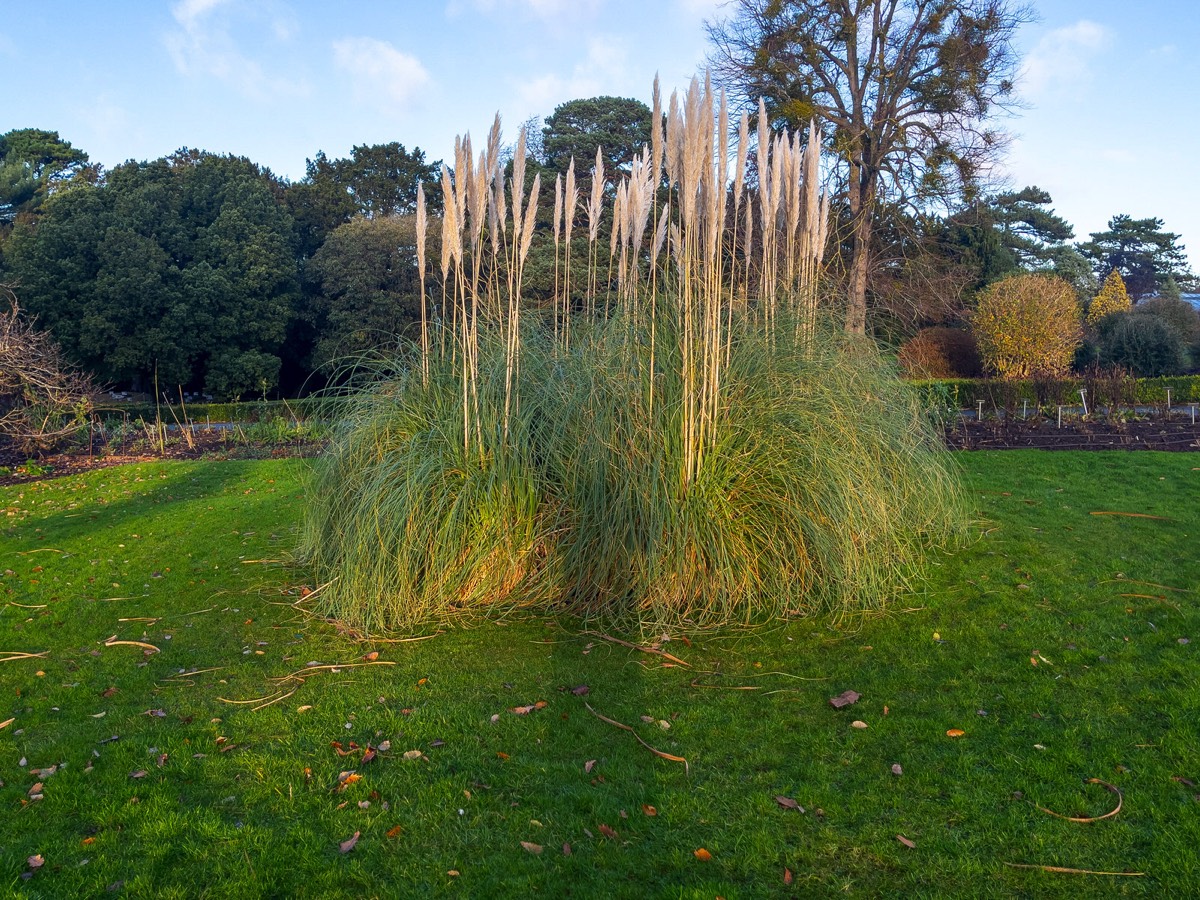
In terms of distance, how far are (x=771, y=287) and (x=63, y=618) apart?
515cm

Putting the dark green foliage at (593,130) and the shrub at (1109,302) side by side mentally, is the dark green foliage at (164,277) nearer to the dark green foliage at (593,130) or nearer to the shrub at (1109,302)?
the dark green foliage at (593,130)

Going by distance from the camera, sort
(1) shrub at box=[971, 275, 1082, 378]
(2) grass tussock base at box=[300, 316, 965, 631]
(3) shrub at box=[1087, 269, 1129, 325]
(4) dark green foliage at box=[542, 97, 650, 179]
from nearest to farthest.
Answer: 1. (2) grass tussock base at box=[300, 316, 965, 631]
2. (1) shrub at box=[971, 275, 1082, 378]
3. (3) shrub at box=[1087, 269, 1129, 325]
4. (4) dark green foliage at box=[542, 97, 650, 179]

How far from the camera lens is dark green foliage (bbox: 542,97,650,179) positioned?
2489cm

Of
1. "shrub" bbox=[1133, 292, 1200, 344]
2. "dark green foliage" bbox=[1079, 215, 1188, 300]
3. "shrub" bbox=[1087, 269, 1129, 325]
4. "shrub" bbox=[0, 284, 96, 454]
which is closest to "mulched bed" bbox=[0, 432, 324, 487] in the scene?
"shrub" bbox=[0, 284, 96, 454]

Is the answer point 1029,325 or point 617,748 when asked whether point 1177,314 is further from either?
point 617,748

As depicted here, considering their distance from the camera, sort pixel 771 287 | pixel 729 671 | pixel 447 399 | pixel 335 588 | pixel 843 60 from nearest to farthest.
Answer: pixel 729 671, pixel 335 588, pixel 447 399, pixel 771 287, pixel 843 60

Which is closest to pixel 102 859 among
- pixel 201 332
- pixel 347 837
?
pixel 347 837

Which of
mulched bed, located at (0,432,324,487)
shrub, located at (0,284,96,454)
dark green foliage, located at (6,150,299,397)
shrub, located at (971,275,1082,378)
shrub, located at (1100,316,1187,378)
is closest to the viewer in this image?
shrub, located at (0,284,96,454)

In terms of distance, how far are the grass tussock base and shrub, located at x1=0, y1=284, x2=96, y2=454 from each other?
8.64m

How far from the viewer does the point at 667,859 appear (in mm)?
2314

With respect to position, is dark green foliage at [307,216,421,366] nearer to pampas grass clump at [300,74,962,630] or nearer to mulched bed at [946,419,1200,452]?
mulched bed at [946,419,1200,452]

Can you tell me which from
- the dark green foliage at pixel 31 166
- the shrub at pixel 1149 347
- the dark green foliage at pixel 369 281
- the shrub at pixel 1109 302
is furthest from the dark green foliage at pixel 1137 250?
the dark green foliage at pixel 31 166

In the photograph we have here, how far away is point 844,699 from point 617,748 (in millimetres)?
1027

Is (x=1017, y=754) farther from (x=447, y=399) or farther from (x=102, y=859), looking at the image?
(x=447, y=399)
